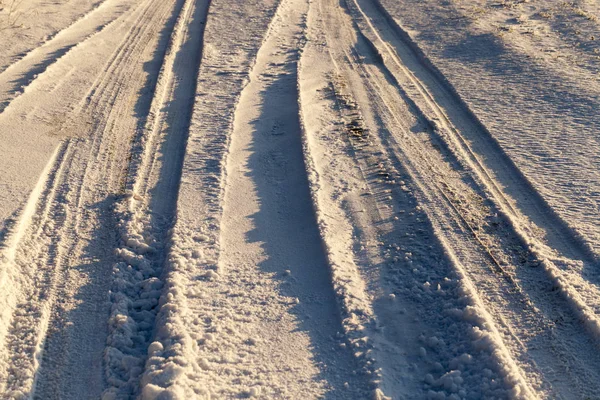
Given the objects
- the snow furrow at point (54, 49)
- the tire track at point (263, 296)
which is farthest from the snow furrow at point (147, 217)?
the snow furrow at point (54, 49)

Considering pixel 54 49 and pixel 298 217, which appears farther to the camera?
pixel 54 49

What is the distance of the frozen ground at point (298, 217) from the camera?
128 inches

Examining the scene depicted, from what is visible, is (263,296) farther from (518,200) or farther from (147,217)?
(518,200)

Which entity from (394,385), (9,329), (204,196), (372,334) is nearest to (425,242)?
(372,334)

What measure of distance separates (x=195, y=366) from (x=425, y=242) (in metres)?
1.82

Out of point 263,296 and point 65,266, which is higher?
point 65,266

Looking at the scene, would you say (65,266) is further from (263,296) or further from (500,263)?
(500,263)

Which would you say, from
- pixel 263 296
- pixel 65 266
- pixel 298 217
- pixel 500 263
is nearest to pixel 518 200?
pixel 500 263

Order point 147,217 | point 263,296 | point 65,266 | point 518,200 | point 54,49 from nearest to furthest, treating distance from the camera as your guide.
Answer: point 263,296 < point 65,266 < point 147,217 < point 518,200 < point 54,49

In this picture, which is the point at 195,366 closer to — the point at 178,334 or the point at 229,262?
the point at 178,334

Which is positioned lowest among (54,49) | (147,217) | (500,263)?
(500,263)

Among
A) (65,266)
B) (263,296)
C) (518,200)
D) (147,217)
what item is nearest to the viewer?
(263,296)

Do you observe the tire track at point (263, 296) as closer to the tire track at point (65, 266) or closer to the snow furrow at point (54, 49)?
the tire track at point (65, 266)

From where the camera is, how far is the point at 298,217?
4.48 metres
